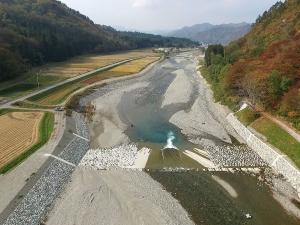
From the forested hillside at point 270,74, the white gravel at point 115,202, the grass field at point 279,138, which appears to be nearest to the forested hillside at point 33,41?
the forested hillside at point 270,74

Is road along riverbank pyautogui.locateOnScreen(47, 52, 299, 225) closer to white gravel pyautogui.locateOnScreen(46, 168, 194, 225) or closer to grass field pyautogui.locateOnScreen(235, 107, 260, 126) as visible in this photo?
white gravel pyautogui.locateOnScreen(46, 168, 194, 225)

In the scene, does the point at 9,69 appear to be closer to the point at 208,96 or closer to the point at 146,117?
the point at 146,117

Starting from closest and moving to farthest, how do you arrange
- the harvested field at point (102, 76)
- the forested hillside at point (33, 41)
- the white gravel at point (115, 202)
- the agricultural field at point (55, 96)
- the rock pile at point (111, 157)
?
the white gravel at point (115, 202) < the rock pile at point (111, 157) < the agricultural field at point (55, 96) < the forested hillside at point (33, 41) < the harvested field at point (102, 76)

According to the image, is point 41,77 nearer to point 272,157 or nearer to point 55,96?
point 55,96

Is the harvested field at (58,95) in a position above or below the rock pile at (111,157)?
below

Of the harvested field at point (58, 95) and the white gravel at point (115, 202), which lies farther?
the harvested field at point (58, 95)

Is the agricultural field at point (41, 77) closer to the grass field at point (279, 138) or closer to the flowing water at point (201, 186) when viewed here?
the flowing water at point (201, 186)

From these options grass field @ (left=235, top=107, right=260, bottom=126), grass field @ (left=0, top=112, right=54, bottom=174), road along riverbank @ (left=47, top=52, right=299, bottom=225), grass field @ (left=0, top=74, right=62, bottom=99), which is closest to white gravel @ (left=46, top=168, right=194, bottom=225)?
road along riverbank @ (left=47, top=52, right=299, bottom=225)
